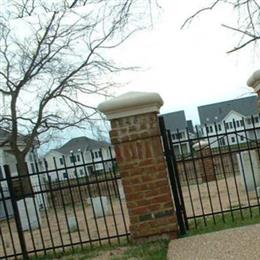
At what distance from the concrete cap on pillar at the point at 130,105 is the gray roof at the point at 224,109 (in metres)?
54.2

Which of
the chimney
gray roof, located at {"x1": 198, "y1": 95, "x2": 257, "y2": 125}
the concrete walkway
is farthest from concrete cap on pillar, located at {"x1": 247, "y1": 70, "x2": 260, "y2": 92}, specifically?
gray roof, located at {"x1": 198, "y1": 95, "x2": 257, "y2": 125}

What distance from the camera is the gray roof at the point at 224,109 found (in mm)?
59606

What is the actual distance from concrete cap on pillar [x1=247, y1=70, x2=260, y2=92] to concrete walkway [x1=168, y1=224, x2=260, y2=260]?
81.9 inches

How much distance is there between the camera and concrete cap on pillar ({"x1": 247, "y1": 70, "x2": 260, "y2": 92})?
6.50m

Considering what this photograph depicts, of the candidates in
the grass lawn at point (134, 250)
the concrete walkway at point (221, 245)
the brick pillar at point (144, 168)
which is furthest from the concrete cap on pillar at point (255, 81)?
the concrete walkway at point (221, 245)

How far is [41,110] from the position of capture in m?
26.3

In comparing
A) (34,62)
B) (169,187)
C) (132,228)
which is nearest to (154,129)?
→ (169,187)

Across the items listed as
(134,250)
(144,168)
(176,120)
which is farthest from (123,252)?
(176,120)

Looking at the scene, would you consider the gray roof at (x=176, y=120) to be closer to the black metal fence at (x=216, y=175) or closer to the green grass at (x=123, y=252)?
the black metal fence at (x=216, y=175)

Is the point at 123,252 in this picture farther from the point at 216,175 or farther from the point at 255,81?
the point at 216,175

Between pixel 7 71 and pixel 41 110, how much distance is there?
2.83 metres

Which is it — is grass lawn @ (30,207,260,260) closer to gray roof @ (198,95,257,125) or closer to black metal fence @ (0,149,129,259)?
black metal fence @ (0,149,129,259)

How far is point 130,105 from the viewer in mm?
5723

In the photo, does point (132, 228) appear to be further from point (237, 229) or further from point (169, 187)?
point (237, 229)
